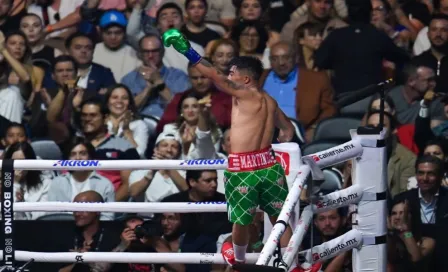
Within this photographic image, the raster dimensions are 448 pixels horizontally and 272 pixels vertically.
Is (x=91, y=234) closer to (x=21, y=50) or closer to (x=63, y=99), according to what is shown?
(x=63, y=99)

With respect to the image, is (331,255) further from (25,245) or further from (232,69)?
(25,245)

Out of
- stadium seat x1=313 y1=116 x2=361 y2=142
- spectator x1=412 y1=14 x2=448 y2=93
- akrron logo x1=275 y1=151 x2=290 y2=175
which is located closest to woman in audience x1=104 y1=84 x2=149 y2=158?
stadium seat x1=313 y1=116 x2=361 y2=142

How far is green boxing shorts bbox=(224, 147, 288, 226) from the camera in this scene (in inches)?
297

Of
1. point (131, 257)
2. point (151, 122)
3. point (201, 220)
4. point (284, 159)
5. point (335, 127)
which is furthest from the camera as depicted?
point (151, 122)

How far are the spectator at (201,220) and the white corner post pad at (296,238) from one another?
112 inches

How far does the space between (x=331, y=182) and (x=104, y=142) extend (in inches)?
98.9

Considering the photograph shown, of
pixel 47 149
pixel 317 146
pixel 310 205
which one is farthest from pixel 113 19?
pixel 310 205

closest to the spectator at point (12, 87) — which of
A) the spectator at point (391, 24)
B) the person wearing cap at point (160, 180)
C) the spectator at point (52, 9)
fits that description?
the spectator at point (52, 9)

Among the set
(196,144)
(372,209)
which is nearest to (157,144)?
(196,144)

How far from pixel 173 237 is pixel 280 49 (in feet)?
9.83

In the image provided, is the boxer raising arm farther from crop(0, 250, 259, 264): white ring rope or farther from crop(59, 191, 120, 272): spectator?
crop(59, 191, 120, 272): spectator

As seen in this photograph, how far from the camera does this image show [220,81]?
7.34 metres

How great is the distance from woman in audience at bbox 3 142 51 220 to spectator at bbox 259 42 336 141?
256 centimetres

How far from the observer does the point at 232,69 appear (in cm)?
775
